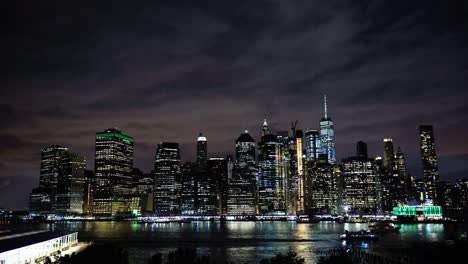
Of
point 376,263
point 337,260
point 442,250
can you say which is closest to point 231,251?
point 376,263

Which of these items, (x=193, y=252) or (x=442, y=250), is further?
(x=442, y=250)

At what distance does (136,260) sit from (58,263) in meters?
25.0

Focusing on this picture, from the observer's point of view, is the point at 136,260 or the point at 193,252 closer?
the point at 193,252

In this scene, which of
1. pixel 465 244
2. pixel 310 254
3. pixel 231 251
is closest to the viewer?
pixel 465 244

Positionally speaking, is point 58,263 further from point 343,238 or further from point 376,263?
point 343,238

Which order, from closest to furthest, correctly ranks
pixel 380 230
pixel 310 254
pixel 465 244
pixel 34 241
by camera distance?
pixel 34 241 < pixel 465 244 < pixel 310 254 < pixel 380 230

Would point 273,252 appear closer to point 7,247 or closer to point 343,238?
point 343,238

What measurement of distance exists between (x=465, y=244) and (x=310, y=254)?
28588 millimetres

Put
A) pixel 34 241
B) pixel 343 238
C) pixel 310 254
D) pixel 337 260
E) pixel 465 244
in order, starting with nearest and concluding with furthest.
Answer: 1. pixel 337 260
2. pixel 34 241
3. pixel 465 244
4. pixel 310 254
5. pixel 343 238

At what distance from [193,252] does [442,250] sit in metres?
47.9

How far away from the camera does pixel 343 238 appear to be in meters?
139

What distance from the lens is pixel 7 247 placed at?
6431cm

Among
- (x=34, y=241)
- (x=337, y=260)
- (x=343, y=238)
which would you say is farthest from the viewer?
(x=343, y=238)

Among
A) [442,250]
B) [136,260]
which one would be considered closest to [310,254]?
[442,250]
